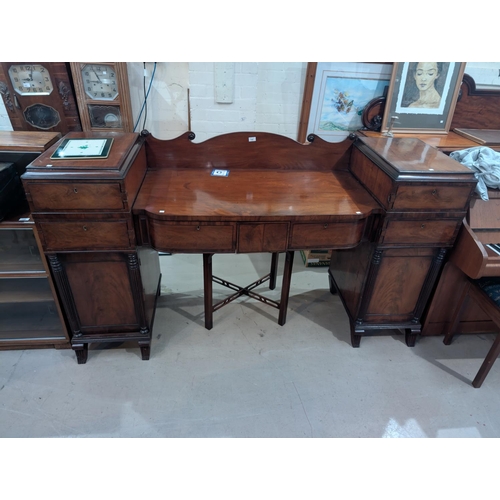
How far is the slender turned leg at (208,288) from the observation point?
5.93 feet

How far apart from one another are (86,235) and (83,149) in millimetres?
377

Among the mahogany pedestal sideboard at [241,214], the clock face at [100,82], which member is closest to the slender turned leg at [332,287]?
the mahogany pedestal sideboard at [241,214]

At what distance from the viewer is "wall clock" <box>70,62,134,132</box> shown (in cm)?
197

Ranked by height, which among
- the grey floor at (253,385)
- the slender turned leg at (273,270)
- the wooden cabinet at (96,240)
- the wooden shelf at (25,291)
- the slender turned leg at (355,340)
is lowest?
the grey floor at (253,385)

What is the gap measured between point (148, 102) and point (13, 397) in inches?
75.0

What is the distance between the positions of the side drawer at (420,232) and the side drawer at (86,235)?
47.6 inches

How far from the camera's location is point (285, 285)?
1971 mm

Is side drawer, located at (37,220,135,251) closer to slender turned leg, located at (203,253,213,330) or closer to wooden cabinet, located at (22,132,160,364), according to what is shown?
wooden cabinet, located at (22,132,160,364)

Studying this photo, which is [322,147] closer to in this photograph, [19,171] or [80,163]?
[80,163]

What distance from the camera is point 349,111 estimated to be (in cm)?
238

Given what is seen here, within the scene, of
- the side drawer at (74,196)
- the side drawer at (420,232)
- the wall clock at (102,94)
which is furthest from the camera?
the wall clock at (102,94)

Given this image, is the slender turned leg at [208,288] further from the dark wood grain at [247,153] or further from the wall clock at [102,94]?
the wall clock at [102,94]

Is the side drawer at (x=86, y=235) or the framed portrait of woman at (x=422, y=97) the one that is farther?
the framed portrait of woman at (x=422, y=97)

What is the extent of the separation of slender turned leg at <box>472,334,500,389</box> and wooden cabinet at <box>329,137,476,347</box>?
1.14ft
